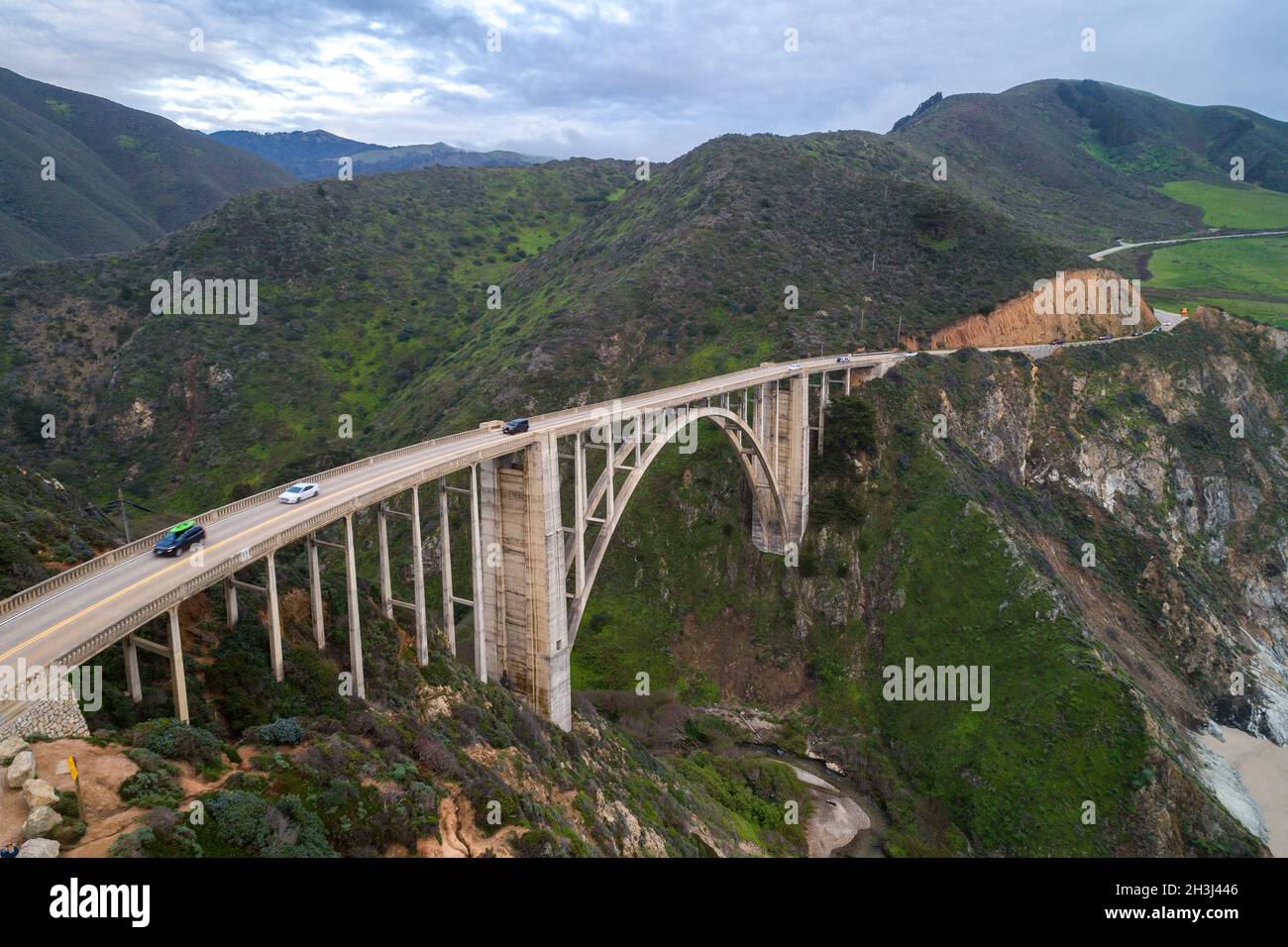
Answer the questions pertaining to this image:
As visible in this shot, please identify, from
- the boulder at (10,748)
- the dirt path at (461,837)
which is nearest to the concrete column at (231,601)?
the boulder at (10,748)

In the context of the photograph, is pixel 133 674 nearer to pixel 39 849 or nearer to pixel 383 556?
pixel 39 849

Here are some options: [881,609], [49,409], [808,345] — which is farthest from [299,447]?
[881,609]

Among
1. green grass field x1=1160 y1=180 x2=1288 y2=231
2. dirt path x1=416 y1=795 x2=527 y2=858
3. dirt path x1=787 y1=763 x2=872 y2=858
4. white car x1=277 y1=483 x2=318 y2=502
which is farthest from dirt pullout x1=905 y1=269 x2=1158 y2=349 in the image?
green grass field x1=1160 y1=180 x2=1288 y2=231

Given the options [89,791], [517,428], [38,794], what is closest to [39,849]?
[38,794]

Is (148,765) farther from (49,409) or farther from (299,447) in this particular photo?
(49,409)

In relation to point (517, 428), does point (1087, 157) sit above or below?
above

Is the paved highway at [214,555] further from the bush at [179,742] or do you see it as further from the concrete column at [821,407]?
the concrete column at [821,407]

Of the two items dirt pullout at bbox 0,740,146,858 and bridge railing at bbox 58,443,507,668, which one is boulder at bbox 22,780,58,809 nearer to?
dirt pullout at bbox 0,740,146,858
